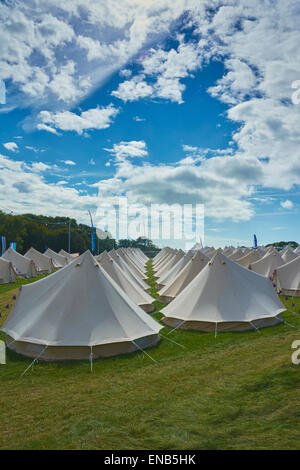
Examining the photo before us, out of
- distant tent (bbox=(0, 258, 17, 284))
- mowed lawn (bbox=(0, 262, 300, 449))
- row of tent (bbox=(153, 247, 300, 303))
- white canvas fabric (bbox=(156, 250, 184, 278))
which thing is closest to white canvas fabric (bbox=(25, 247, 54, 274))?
distant tent (bbox=(0, 258, 17, 284))

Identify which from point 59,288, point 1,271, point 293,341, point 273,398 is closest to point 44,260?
point 1,271

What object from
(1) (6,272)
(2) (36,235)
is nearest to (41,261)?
(1) (6,272)

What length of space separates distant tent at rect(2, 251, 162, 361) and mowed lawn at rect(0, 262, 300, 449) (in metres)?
0.41

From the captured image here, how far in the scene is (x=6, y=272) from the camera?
3058cm

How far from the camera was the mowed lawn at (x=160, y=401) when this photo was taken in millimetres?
4754

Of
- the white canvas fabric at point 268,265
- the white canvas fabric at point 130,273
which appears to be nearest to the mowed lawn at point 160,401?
the white canvas fabric at point 130,273

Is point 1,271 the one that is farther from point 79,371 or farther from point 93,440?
point 93,440

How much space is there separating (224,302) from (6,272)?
24.7 m

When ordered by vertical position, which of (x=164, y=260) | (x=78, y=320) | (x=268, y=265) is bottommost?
(x=78, y=320)

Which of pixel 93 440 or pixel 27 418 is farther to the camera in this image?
pixel 27 418

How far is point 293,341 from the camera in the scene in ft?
31.7

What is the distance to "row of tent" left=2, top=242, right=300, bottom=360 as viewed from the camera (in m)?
8.85

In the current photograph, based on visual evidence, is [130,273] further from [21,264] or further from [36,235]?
[36,235]
